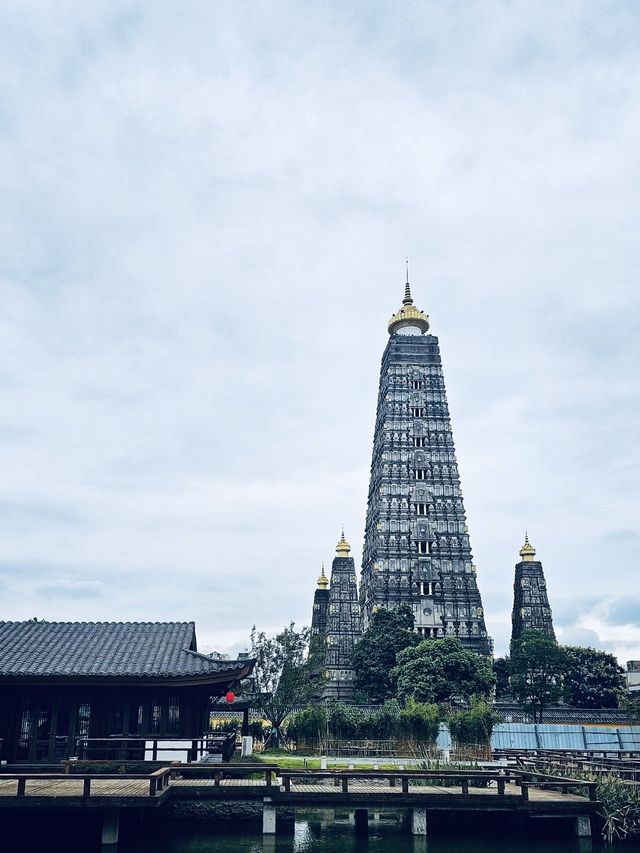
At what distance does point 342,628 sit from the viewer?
8744 cm

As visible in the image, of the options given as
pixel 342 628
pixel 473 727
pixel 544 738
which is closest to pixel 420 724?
pixel 473 727

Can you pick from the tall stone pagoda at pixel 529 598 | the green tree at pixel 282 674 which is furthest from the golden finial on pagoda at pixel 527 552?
the green tree at pixel 282 674

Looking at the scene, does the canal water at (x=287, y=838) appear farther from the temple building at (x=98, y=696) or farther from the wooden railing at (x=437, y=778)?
the temple building at (x=98, y=696)

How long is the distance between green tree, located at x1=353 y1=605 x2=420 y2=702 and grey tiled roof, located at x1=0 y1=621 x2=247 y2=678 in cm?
4188

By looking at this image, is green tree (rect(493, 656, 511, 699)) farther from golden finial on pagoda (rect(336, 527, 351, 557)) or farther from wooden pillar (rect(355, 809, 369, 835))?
wooden pillar (rect(355, 809, 369, 835))

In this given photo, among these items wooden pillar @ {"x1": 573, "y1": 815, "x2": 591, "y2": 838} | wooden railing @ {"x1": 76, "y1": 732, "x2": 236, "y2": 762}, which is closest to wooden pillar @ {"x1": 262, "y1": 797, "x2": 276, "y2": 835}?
wooden railing @ {"x1": 76, "y1": 732, "x2": 236, "y2": 762}

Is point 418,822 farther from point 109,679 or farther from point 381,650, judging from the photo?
point 381,650

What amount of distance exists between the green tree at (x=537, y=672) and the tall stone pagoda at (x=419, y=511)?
5.63m

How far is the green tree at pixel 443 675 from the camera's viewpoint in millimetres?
56688

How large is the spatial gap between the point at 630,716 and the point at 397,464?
113 feet

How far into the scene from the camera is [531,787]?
23375 millimetres

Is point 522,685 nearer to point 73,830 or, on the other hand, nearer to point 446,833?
point 446,833

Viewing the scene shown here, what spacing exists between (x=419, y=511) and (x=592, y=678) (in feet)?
78.9

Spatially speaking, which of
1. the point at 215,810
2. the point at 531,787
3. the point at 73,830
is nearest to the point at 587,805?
the point at 531,787
